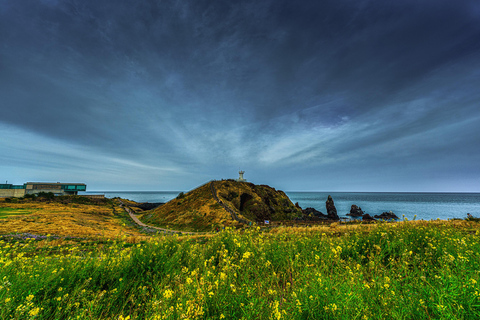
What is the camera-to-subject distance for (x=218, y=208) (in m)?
39.8

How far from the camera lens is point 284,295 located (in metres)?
3.88

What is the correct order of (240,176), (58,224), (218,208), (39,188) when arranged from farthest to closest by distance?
(39,188), (240,176), (218,208), (58,224)

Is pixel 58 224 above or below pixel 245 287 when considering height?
below

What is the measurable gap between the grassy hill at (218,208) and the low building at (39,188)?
6387 cm

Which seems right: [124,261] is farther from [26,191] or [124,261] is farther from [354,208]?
[26,191]

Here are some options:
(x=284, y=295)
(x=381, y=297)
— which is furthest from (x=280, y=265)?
(x=381, y=297)

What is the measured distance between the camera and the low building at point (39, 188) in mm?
72938

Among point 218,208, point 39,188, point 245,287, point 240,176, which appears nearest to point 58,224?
point 218,208

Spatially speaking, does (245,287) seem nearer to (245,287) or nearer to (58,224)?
(245,287)

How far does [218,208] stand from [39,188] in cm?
9106

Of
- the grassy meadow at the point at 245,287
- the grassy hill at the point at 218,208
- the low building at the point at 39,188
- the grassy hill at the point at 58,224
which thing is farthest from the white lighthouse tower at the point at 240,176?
the low building at the point at 39,188

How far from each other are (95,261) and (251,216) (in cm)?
4282

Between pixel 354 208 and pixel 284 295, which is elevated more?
pixel 284 295

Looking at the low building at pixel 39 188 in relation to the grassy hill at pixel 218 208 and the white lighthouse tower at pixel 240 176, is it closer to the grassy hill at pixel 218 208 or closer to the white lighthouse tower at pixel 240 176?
the grassy hill at pixel 218 208
